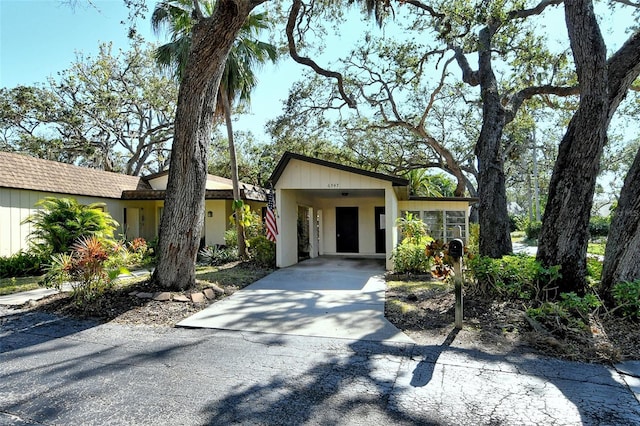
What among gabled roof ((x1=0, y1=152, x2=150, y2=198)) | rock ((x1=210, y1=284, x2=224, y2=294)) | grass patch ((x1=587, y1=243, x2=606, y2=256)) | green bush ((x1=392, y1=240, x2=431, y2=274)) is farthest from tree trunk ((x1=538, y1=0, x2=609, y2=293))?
gabled roof ((x1=0, y1=152, x2=150, y2=198))

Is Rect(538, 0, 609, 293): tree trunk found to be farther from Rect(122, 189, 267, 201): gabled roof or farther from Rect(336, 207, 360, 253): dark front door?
Rect(122, 189, 267, 201): gabled roof

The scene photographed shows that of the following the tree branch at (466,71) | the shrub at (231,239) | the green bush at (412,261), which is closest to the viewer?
the tree branch at (466,71)

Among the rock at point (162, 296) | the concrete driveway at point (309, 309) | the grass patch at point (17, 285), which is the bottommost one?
the concrete driveway at point (309, 309)

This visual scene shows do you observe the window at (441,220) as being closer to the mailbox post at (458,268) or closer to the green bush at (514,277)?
the green bush at (514,277)

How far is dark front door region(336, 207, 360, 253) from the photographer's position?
15789 mm

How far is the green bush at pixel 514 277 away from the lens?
18.4 feet

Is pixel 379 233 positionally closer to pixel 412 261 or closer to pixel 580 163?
pixel 412 261

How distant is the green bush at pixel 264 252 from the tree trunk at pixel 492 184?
5.93 m

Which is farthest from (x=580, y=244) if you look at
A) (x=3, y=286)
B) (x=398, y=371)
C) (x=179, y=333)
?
(x=3, y=286)

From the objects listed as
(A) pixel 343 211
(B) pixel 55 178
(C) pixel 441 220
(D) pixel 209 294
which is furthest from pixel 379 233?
(B) pixel 55 178

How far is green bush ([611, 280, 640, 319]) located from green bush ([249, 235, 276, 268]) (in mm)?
8147

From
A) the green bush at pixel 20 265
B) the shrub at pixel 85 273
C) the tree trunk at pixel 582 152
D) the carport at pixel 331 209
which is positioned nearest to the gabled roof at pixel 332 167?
the carport at pixel 331 209

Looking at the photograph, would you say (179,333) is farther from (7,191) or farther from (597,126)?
(7,191)

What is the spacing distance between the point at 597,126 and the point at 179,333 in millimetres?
6871
